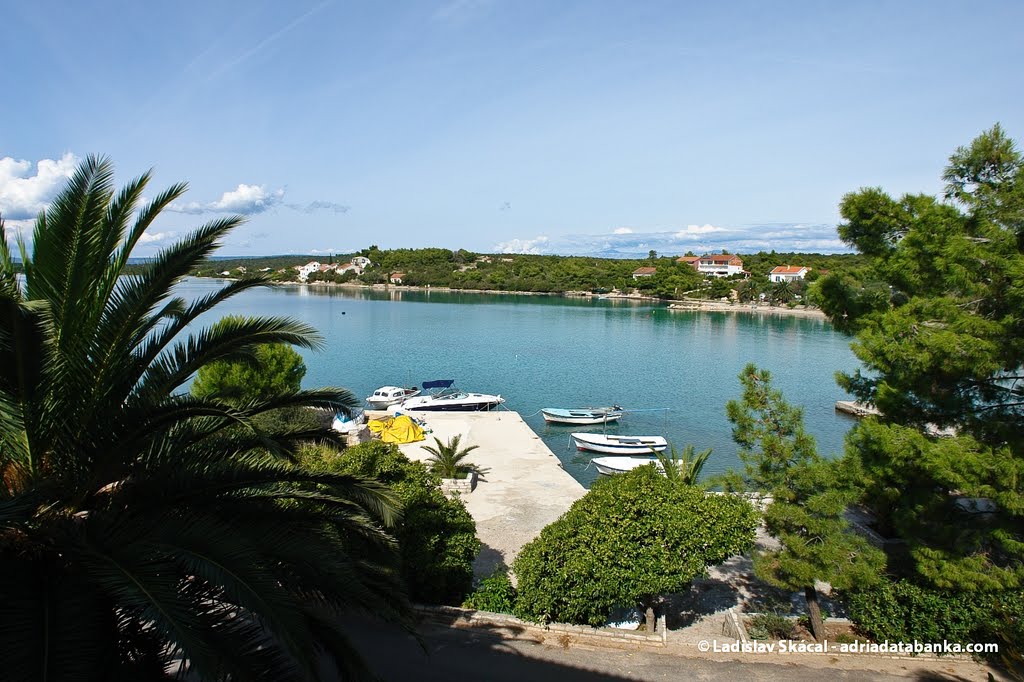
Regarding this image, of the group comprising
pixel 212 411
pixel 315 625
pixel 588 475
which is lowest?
pixel 588 475

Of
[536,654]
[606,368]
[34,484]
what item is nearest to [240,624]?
[34,484]

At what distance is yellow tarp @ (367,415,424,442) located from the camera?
20.6 metres

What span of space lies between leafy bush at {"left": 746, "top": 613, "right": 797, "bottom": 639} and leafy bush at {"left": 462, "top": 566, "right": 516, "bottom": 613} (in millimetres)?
3351

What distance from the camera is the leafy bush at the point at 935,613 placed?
7887mm

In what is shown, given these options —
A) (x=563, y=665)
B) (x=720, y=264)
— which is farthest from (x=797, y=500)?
(x=720, y=264)

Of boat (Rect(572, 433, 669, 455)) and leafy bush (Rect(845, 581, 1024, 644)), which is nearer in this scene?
leafy bush (Rect(845, 581, 1024, 644))

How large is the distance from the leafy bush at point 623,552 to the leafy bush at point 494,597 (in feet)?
1.43

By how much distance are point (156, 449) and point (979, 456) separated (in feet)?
28.3

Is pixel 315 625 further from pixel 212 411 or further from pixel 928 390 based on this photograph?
pixel 928 390

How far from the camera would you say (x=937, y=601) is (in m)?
8.16

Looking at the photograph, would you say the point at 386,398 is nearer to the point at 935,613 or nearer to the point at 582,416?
the point at 582,416

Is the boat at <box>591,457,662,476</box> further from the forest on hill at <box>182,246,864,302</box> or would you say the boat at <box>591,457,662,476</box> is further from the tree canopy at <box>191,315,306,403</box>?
the forest on hill at <box>182,246,864,302</box>

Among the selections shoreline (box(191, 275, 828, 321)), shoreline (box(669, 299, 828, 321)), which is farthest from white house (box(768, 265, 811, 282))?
shoreline (box(191, 275, 828, 321))

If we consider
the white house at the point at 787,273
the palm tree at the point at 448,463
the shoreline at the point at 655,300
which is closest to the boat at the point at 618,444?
the palm tree at the point at 448,463
